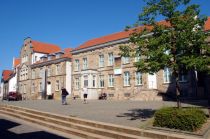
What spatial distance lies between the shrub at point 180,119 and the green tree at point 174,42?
1.62 m

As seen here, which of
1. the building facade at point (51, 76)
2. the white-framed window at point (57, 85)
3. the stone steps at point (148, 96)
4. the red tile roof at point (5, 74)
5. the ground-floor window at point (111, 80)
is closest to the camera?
the stone steps at point (148, 96)

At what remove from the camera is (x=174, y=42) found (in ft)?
41.7

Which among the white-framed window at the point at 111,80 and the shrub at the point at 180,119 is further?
the white-framed window at the point at 111,80

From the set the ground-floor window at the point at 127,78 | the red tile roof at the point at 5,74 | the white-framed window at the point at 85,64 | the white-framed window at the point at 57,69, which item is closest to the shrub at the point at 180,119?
the ground-floor window at the point at 127,78

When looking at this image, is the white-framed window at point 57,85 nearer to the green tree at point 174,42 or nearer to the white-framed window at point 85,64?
the white-framed window at point 85,64

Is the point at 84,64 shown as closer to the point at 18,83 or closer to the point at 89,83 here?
the point at 89,83

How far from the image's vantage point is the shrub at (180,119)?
1022 cm

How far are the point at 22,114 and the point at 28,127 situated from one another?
15.6ft

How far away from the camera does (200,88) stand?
1091 inches

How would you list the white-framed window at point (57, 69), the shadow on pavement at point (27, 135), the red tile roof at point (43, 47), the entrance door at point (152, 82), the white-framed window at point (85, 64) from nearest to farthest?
the shadow on pavement at point (27, 135) < the entrance door at point (152, 82) < the white-framed window at point (85, 64) < the white-framed window at point (57, 69) < the red tile roof at point (43, 47)

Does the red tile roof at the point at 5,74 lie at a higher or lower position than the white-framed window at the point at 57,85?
higher

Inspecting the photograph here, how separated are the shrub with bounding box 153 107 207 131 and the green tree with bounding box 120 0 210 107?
63.7 inches

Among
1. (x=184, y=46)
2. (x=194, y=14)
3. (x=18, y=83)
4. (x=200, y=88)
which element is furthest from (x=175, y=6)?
Result: (x=18, y=83)

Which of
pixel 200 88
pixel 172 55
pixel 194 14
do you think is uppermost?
pixel 194 14
